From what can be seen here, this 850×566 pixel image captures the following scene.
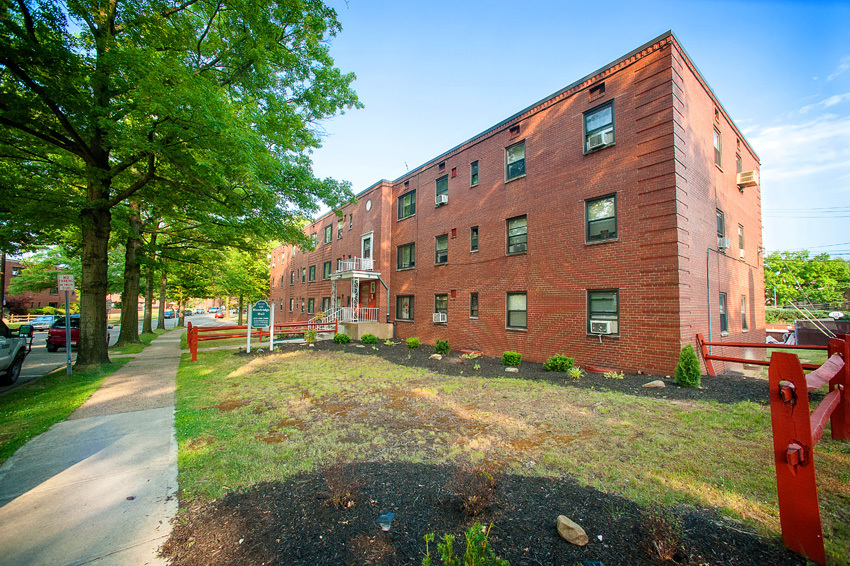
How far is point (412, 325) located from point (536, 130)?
1069 cm

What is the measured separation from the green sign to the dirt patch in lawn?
1144 cm

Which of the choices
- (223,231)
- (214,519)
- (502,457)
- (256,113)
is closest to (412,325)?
(223,231)

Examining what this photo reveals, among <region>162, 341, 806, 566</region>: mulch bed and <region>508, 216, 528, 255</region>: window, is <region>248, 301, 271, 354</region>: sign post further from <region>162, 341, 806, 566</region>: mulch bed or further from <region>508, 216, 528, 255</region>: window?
<region>162, 341, 806, 566</region>: mulch bed

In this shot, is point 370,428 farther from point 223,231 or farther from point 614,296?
point 223,231

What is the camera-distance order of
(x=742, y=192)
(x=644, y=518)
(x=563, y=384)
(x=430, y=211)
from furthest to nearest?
(x=430, y=211) < (x=742, y=192) < (x=563, y=384) < (x=644, y=518)

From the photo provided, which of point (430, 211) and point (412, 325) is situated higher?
point (430, 211)

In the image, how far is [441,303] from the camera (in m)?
16.2

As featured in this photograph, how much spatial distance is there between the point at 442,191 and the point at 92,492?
50.2 feet

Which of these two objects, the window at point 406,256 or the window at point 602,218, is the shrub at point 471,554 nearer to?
the window at point 602,218

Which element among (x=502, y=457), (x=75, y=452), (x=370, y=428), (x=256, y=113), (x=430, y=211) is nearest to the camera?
(x=502, y=457)

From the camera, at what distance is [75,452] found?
14.6 ft

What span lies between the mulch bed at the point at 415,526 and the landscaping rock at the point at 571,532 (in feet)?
0.13

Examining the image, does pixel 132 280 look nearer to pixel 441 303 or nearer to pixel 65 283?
pixel 65 283

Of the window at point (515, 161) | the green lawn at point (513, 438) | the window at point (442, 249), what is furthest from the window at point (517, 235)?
the green lawn at point (513, 438)
